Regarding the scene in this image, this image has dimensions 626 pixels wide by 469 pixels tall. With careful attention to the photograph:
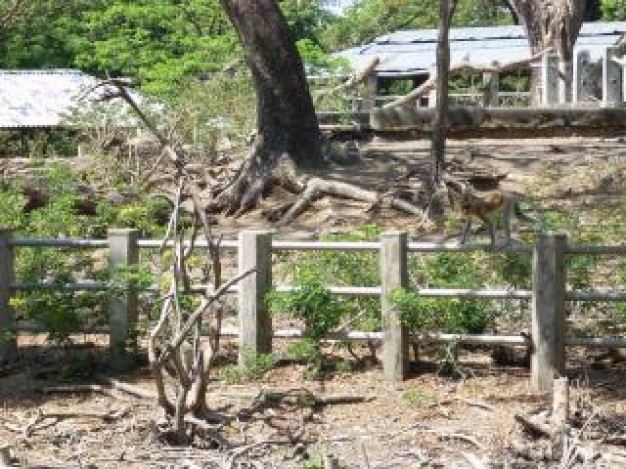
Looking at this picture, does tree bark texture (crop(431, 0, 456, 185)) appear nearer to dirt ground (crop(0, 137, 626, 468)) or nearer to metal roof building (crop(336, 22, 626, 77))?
dirt ground (crop(0, 137, 626, 468))

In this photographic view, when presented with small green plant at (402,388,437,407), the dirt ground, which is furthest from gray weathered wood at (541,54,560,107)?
small green plant at (402,388,437,407)

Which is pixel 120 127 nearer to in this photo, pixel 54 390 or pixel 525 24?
pixel 525 24

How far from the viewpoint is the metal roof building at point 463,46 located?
38625mm

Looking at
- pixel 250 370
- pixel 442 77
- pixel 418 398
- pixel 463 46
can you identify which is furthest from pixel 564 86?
pixel 463 46

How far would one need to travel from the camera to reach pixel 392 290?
9961mm

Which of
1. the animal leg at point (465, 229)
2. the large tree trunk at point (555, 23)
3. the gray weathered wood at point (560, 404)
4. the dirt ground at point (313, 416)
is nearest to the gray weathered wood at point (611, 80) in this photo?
the large tree trunk at point (555, 23)

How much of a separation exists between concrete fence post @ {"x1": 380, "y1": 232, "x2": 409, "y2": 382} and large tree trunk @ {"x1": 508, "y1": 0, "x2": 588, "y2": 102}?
47.4 ft

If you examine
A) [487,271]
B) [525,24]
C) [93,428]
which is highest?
[525,24]

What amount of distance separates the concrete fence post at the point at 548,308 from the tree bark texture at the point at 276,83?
6958 millimetres

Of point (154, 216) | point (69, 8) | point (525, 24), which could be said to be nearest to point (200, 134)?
point (154, 216)

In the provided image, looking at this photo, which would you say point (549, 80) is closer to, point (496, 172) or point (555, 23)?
point (555, 23)

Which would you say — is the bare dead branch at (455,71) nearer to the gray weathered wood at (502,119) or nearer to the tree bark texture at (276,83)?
the gray weathered wood at (502,119)

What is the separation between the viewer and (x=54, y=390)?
396 inches

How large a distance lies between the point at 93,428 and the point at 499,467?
2726 millimetres
